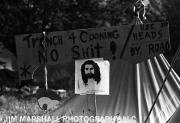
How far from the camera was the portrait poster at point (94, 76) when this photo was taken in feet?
10.0

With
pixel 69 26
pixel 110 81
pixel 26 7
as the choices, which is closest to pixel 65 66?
pixel 69 26

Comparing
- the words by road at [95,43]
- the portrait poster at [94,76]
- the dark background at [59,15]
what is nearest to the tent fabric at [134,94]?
the portrait poster at [94,76]

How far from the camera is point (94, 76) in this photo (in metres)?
3.06

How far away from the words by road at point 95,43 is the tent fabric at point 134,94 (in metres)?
0.33

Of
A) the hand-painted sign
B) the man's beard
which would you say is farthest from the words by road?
the man's beard

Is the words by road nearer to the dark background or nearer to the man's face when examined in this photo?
the man's face

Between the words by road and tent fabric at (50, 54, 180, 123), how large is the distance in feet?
1.09

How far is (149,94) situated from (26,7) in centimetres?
509

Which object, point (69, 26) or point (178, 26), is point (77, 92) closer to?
point (69, 26)

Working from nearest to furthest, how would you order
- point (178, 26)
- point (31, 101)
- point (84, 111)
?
1. point (84, 111)
2. point (31, 101)
3. point (178, 26)

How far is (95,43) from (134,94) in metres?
0.62

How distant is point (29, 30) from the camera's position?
7.75m

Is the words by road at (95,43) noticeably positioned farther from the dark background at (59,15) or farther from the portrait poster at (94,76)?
the dark background at (59,15)

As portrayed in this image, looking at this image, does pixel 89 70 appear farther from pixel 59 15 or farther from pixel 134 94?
pixel 59 15
